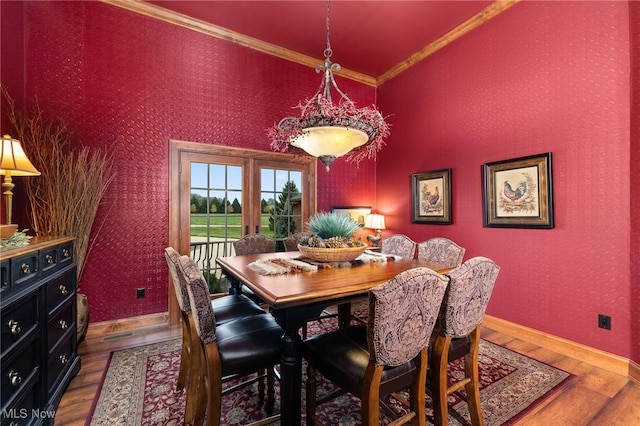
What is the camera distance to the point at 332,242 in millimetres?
2115

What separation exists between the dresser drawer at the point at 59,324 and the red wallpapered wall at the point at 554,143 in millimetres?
3771

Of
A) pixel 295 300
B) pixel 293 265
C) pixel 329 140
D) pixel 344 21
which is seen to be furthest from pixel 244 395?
pixel 344 21

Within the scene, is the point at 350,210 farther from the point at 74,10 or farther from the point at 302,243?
the point at 74,10

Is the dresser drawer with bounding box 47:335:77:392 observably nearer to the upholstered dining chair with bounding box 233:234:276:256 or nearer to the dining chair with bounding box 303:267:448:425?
the upholstered dining chair with bounding box 233:234:276:256

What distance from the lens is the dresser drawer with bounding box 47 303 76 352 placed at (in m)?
1.76

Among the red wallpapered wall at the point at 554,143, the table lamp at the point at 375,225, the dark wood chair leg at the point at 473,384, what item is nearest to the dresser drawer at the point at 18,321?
the dark wood chair leg at the point at 473,384

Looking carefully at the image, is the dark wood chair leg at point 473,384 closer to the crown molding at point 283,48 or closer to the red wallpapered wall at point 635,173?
the red wallpapered wall at point 635,173

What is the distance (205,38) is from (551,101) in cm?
381

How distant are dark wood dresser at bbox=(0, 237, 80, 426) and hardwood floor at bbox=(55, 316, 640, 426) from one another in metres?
0.13

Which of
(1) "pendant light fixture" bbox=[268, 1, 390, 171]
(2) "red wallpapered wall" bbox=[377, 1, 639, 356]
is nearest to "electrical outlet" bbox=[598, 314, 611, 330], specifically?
(2) "red wallpapered wall" bbox=[377, 1, 639, 356]

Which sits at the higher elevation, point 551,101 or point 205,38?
point 205,38

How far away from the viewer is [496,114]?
314cm

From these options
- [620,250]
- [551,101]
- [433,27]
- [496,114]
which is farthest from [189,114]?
[620,250]

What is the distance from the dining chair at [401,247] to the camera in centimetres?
295
